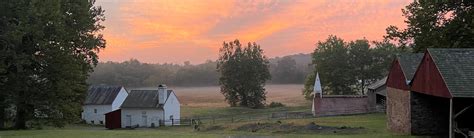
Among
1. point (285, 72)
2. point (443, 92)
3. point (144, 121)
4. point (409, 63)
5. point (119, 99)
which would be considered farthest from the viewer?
point (285, 72)

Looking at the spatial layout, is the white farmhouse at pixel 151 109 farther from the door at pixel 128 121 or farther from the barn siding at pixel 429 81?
the barn siding at pixel 429 81

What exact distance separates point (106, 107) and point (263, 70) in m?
37.7

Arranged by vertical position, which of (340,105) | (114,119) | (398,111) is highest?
(398,111)

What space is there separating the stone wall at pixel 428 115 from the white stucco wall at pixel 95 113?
49002mm

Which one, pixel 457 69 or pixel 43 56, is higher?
pixel 43 56

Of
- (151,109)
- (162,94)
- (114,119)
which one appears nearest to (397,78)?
(162,94)

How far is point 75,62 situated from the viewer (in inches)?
1506

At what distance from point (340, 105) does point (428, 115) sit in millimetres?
31411

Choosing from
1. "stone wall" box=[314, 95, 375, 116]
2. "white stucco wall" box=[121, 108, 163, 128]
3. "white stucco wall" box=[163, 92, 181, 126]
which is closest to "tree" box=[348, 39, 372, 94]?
"stone wall" box=[314, 95, 375, 116]

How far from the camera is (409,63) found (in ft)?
104

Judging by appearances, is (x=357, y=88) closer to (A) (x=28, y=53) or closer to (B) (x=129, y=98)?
(B) (x=129, y=98)

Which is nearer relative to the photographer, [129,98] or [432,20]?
[432,20]

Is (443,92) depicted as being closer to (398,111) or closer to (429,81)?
(429,81)

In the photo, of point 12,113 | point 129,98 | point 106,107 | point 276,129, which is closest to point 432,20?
point 276,129
